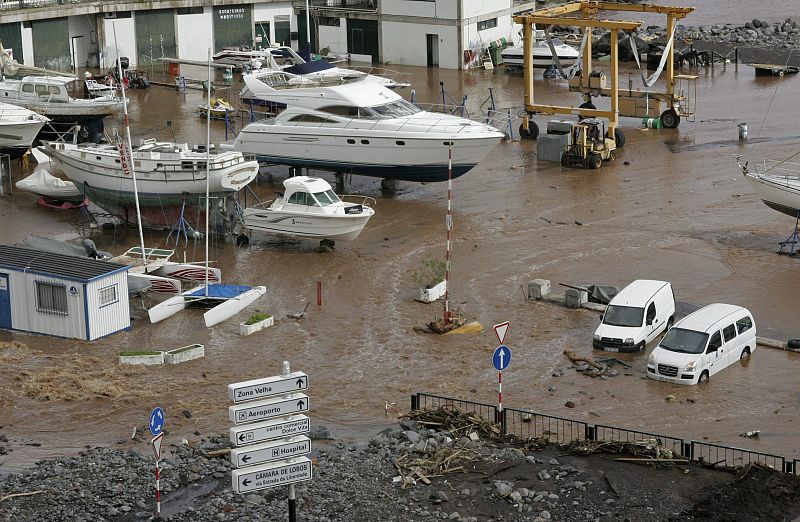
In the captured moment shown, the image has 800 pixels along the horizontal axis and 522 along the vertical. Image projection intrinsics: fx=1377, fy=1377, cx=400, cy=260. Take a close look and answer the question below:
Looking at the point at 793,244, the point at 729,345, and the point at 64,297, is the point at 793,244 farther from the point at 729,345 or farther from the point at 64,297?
the point at 64,297

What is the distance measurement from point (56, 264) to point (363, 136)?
1211 cm

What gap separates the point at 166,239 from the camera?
115 feet

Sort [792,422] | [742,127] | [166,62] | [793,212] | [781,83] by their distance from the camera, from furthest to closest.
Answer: [166,62] < [781,83] < [742,127] < [793,212] < [792,422]

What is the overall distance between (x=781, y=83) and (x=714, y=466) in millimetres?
37239

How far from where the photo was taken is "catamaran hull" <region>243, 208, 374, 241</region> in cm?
→ 3303

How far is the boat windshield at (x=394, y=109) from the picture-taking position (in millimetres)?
38531

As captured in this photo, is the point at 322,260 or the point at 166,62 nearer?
the point at 322,260

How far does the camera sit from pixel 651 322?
26.8 metres

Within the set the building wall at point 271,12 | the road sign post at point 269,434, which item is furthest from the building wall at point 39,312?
the building wall at point 271,12

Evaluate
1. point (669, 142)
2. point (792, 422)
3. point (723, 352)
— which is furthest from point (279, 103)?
point (792, 422)

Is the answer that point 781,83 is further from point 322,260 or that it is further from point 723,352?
point 723,352

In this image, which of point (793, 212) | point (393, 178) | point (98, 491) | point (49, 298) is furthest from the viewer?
point (393, 178)

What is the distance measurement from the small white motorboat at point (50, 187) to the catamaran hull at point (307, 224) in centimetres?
673

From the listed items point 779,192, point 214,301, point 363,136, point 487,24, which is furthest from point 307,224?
point 487,24
